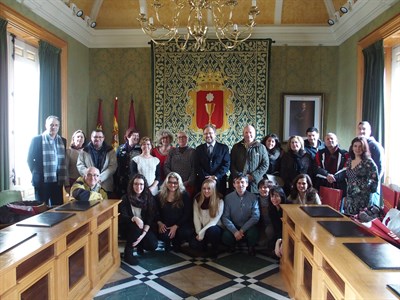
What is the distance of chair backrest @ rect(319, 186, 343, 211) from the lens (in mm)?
4012

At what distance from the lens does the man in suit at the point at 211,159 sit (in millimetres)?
4457

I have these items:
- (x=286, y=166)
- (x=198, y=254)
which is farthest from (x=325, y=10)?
(x=198, y=254)

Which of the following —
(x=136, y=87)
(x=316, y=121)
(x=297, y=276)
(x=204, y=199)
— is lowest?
(x=297, y=276)

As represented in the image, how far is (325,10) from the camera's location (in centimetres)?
622

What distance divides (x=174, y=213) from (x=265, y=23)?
3.90 metres

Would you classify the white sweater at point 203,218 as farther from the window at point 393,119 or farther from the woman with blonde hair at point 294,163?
the window at point 393,119

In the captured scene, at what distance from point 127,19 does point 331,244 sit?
549 cm

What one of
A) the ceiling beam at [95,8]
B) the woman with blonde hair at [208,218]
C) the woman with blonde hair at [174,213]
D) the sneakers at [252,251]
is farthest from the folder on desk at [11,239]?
the ceiling beam at [95,8]

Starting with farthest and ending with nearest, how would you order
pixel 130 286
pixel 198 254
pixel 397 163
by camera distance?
pixel 397 163 < pixel 198 254 < pixel 130 286

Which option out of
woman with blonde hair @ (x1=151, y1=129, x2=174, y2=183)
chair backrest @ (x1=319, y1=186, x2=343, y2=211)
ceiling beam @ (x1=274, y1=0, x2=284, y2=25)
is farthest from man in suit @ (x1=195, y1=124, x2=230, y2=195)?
ceiling beam @ (x1=274, y1=0, x2=284, y2=25)

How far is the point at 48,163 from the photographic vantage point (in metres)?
4.23

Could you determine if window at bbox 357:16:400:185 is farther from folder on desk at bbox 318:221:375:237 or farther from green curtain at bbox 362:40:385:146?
folder on desk at bbox 318:221:375:237

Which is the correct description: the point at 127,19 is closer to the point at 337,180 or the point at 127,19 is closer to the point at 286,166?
the point at 286,166

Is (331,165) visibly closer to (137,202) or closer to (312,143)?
(312,143)
